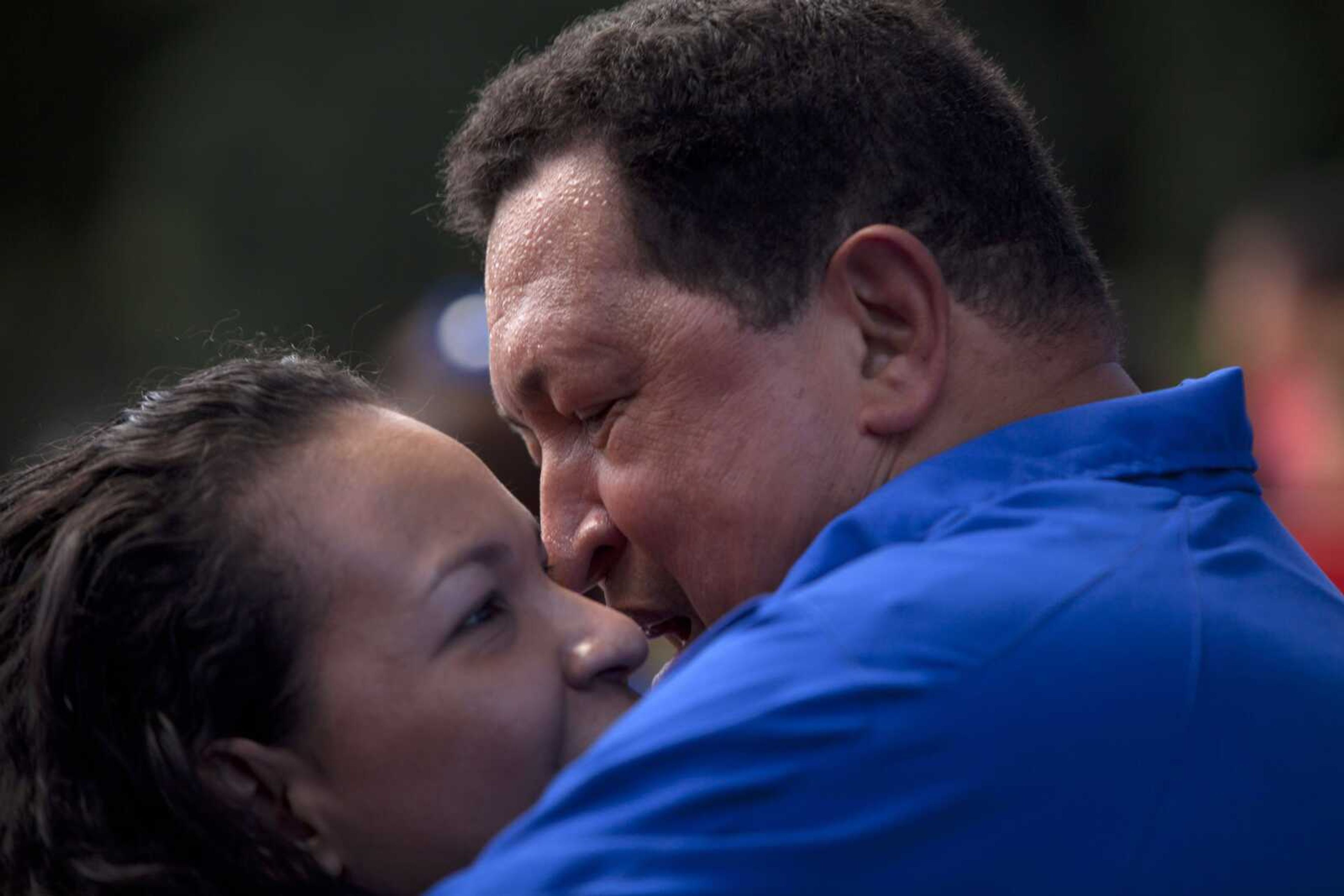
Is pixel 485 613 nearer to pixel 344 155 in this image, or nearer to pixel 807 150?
pixel 807 150

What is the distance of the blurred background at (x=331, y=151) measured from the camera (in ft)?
23.2

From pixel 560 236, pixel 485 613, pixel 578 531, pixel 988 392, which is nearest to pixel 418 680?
pixel 485 613

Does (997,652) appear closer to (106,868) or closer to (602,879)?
(602,879)

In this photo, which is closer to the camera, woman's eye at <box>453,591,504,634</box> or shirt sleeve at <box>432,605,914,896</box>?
shirt sleeve at <box>432,605,914,896</box>

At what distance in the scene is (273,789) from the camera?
157cm

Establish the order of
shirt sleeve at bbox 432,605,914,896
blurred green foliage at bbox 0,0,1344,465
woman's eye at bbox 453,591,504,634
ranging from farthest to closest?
1. blurred green foliage at bbox 0,0,1344,465
2. woman's eye at bbox 453,591,504,634
3. shirt sleeve at bbox 432,605,914,896

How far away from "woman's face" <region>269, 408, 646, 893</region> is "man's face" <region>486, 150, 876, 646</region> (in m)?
0.20

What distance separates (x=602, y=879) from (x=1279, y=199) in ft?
12.6

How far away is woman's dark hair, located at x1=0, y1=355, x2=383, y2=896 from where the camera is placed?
1507 millimetres

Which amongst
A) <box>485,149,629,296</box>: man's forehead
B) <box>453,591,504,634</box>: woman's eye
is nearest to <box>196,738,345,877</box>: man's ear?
<box>453,591,504,634</box>: woman's eye

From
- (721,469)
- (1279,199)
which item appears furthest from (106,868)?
(1279,199)

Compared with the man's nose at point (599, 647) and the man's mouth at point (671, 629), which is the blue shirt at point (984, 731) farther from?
the man's mouth at point (671, 629)

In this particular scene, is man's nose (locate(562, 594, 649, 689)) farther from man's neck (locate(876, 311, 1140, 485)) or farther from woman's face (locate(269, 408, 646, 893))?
man's neck (locate(876, 311, 1140, 485))

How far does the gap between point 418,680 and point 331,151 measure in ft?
21.5
